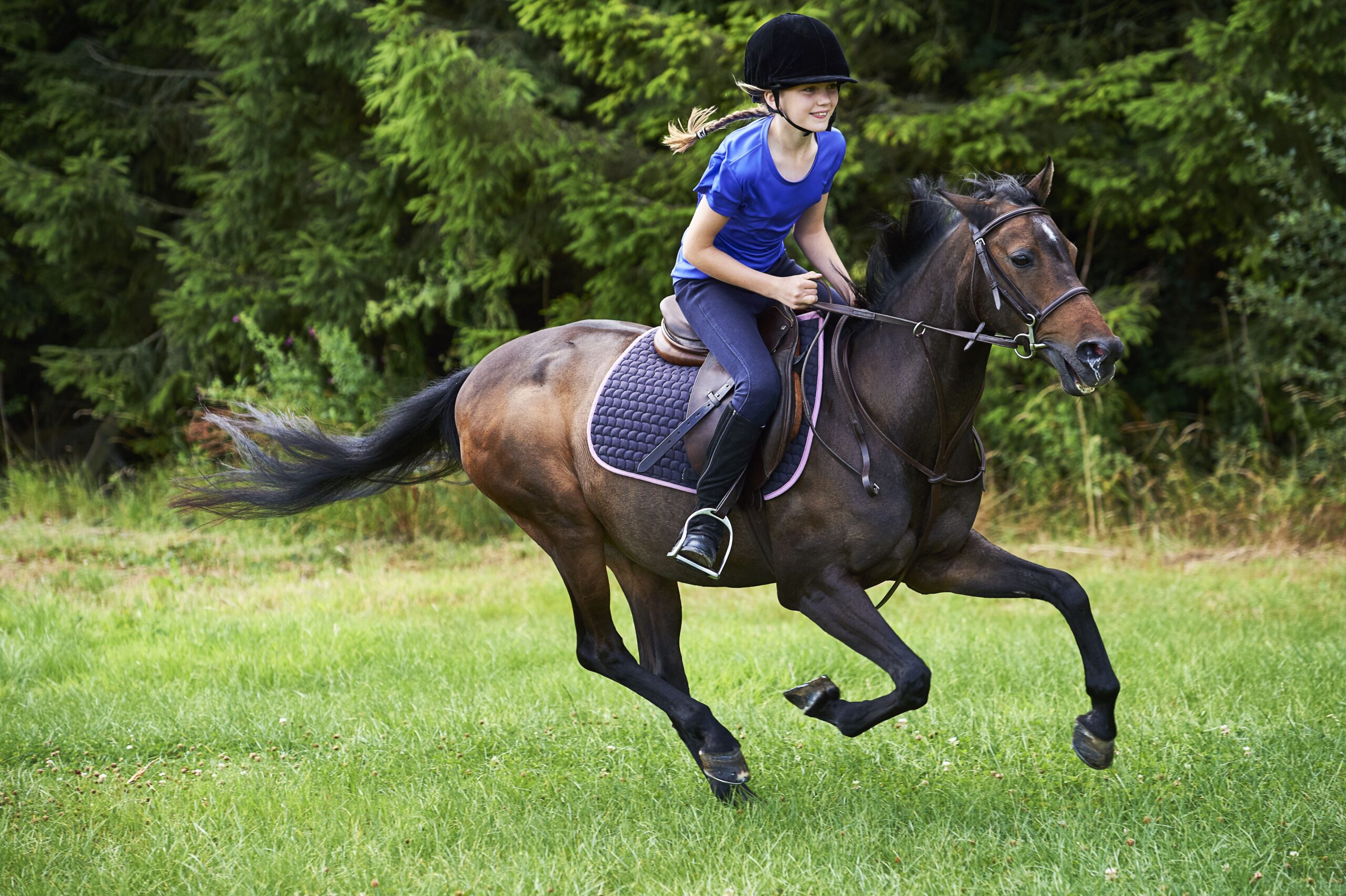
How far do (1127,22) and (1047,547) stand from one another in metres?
5.58

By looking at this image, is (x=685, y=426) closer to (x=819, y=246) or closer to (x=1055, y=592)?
(x=819, y=246)

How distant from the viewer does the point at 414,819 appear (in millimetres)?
4375

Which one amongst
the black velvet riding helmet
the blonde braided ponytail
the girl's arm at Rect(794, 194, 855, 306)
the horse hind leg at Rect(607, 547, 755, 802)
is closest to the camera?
the black velvet riding helmet

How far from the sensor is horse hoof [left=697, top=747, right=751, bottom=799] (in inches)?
173

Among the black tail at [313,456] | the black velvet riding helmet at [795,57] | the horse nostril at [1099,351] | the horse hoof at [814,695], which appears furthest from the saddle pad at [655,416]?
the black tail at [313,456]

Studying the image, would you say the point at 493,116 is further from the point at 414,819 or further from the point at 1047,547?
the point at 414,819

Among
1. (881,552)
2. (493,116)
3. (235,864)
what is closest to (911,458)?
(881,552)

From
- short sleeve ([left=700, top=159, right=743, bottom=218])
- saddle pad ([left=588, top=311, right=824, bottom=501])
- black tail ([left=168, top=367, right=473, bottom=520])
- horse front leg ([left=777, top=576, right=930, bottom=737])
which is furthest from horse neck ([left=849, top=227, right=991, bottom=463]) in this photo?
black tail ([left=168, top=367, right=473, bottom=520])

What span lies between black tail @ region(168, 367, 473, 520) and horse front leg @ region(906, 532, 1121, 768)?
2.38m

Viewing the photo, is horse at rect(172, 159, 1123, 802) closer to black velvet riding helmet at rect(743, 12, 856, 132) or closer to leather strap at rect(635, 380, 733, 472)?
leather strap at rect(635, 380, 733, 472)

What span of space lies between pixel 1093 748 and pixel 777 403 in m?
1.62

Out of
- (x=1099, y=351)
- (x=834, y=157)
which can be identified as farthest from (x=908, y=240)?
(x=1099, y=351)

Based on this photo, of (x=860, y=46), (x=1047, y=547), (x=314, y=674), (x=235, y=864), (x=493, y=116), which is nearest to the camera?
(x=235, y=864)

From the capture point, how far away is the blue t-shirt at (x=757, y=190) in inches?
158
